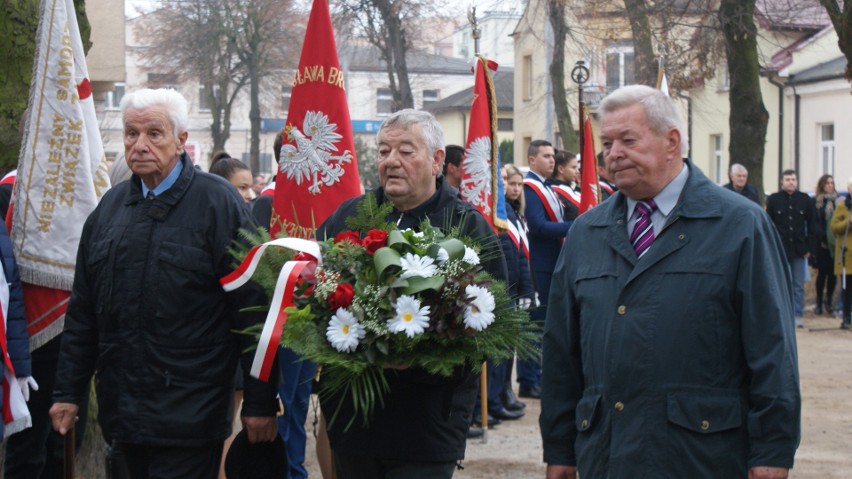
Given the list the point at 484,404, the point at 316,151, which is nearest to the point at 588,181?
the point at 484,404

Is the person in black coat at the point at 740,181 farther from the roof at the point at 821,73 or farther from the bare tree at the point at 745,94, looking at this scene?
the roof at the point at 821,73

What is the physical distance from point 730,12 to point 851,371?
276 inches

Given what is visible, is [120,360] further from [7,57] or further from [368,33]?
[368,33]

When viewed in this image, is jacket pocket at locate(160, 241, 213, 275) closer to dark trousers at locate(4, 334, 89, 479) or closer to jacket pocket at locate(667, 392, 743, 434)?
dark trousers at locate(4, 334, 89, 479)

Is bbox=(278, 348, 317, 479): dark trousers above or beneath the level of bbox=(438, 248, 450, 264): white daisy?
beneath

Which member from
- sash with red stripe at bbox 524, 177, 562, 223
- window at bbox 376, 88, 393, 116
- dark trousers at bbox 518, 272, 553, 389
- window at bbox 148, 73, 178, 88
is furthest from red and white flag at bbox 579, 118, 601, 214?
window at bbox 376, 88, 393, 116

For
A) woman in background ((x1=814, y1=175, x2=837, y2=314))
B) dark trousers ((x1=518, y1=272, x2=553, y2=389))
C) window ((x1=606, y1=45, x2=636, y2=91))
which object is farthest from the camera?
window ((x1=606, y1=45, x2=636, y2=91))

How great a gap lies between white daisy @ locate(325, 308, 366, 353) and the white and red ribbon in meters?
0.26

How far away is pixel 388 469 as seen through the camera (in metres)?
4.56

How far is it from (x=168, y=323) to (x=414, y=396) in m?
1.09

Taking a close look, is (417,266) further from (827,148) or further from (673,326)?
(827,148)

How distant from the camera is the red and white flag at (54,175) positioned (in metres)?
5.98

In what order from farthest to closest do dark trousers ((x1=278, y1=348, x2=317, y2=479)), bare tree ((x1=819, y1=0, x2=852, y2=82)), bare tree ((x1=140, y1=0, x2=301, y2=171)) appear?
bare tree ((x1=140, y1=0, x2=301, y2=171)) → bare tree ((x1=819, y1=0, x2=852, y2=82)) → dark trousers ((x1=278, y1=348, x2=317, y2=479))

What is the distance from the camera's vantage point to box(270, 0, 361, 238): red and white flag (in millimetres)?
6727
